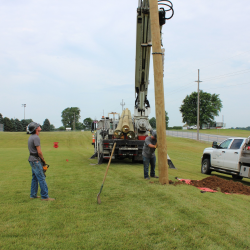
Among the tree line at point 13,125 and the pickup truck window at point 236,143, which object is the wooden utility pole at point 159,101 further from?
the tree line at point 13,125

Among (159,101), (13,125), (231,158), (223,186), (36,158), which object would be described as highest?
(13,125)

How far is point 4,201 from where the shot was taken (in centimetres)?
631

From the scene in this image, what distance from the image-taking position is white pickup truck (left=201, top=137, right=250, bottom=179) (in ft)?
33.4

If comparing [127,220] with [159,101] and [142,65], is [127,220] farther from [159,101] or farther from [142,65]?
[142,65]

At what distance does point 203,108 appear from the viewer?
92.4 metres

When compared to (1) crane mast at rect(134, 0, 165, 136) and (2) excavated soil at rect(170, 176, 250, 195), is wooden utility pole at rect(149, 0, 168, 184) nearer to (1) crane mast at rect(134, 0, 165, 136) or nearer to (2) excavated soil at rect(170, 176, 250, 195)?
(2) excavated soil at rect(170, 176, 250, 195)

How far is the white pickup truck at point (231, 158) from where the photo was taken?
10195 millimetres

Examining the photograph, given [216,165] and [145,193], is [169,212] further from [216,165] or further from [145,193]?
[216,165]

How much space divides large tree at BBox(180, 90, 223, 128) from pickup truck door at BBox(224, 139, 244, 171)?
268ft

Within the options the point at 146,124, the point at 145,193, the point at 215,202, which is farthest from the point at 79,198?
the point at 146,124

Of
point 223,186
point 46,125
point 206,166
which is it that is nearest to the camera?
point 223,186

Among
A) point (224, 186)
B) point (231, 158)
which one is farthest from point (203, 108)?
point (224, 186)

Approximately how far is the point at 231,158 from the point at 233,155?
0.57 ft

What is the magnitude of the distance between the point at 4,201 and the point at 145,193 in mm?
3498
